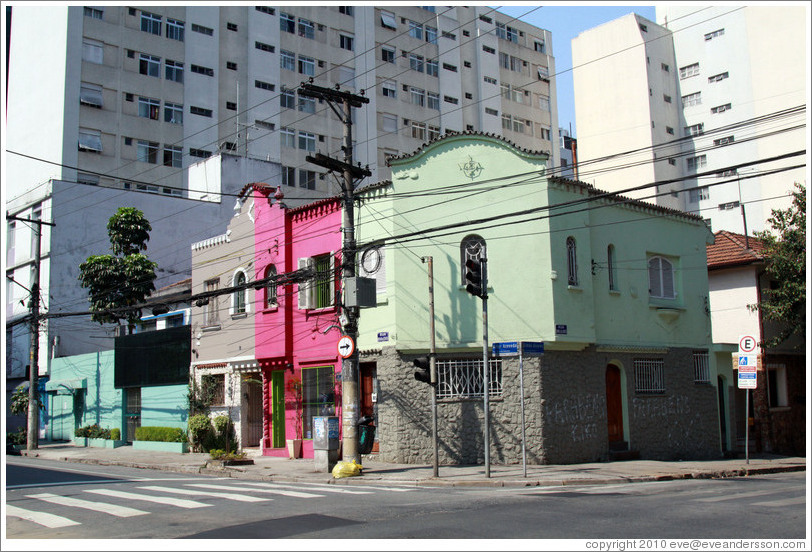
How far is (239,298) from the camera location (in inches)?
1083

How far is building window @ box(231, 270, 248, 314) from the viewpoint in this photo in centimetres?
2718

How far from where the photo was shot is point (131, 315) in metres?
34.9

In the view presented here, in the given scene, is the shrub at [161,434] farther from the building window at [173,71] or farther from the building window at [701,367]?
the building window at [173,71]

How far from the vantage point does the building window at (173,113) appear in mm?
49500

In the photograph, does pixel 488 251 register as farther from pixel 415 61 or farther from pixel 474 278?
pixel 415 61

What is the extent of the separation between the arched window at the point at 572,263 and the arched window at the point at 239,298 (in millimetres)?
11756

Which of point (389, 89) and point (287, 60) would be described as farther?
point (389, 89)

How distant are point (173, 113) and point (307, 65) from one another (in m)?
10.6

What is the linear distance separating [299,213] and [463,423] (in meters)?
9.06

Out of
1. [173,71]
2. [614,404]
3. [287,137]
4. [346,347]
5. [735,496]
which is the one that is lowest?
[735,496]

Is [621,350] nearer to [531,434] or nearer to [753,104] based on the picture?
[531,434]

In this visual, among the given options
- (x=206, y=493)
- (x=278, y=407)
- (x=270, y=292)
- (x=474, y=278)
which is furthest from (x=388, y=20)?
(x=206, y=493)

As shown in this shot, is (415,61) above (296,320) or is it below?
above

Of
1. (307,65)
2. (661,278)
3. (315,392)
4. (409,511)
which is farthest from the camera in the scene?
(307,65)
